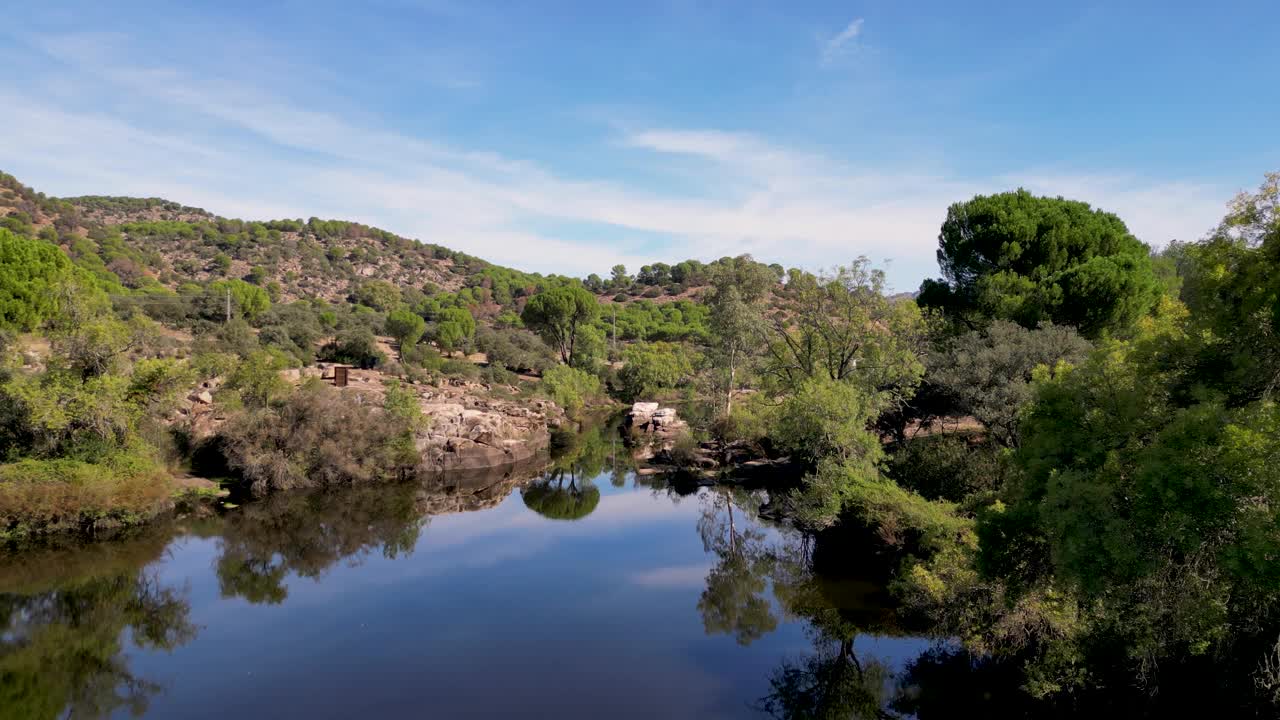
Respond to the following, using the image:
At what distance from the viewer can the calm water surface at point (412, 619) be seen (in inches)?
578

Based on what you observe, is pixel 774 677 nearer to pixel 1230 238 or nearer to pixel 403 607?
pixel 403 607

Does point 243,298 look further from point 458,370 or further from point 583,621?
point 583,621

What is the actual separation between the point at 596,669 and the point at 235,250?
111211 millimetres

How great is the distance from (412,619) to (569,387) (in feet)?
137

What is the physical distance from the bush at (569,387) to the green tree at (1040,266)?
2919 centimetres

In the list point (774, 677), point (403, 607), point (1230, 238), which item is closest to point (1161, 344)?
point (1230, 238)

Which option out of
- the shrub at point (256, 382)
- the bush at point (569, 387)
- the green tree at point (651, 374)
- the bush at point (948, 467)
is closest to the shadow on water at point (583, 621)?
the shrub at point (256, 382)

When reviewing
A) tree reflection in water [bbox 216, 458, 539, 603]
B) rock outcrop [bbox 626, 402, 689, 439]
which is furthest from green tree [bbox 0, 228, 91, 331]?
rock outcrop [bbox 626, 402, 689, 439]

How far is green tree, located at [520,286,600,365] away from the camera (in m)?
76.2

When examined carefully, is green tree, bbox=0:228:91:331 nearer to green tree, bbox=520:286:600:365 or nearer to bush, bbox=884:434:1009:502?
bush, bbox=884:434:1009:502

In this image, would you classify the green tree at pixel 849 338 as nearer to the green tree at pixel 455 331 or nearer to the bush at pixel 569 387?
the bush at pixel 569 387

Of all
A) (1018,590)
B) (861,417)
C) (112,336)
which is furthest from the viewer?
(861,417)

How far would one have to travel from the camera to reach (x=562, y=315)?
3007 inches

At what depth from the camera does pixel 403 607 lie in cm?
1961
